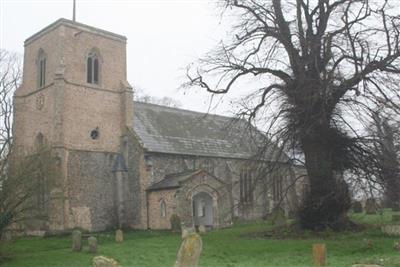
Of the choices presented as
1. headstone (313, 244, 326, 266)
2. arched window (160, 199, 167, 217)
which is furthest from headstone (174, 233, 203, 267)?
arched window (160, 199, 167, 217)

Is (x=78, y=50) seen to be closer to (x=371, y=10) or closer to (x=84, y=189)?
(x=84, y=189)

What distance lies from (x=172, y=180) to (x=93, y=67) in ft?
Result: 30.5

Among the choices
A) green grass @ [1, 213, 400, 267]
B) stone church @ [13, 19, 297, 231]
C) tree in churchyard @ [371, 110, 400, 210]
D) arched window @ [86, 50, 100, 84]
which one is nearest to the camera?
green grass @ [1, 213, 400, 267]

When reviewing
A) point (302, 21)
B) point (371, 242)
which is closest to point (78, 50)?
point (302, 21)

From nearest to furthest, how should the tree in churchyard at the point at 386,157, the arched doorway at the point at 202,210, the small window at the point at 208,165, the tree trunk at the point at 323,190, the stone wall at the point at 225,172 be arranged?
the tree in churchyard at the point at 386,157, the tree trunk at the point at 323,190, the stone wall at the point at 225,172, the arched doorway at the point at 202,210, the small window at the point at 208,165

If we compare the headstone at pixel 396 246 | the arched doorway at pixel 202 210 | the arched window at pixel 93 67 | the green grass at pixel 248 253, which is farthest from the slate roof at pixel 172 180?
the headstone at pixel 396 246

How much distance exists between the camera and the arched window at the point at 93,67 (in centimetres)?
3394

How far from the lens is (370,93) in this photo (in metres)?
19.0

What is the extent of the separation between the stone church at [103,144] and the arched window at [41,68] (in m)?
0.07

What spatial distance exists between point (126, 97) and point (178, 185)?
792cm

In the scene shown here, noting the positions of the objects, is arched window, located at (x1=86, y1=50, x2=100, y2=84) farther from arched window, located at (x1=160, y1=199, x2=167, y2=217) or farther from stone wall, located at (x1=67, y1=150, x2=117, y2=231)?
arched window, located at (x1=160, y1=199, x2=167, y2=217)

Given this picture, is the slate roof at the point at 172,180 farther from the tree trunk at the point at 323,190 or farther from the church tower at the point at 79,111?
the tree trunk at the point at 323,190

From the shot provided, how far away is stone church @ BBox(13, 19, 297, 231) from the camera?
102 ft

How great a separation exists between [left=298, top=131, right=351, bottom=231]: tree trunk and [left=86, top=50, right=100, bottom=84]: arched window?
676 inches
